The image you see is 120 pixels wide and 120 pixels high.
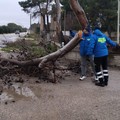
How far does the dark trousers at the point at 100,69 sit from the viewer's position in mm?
8180

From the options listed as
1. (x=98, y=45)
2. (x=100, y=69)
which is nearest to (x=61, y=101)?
(x=100, y=69)

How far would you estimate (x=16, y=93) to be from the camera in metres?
7.15

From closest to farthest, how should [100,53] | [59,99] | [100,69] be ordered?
[59,99] → [100,53] → [100,69]

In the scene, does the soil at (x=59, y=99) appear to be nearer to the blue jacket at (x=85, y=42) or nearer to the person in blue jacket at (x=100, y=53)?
the person in blue jacket at (x=100, y=53)

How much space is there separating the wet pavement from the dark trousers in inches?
11.2

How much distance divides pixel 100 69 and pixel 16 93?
262 centimetres

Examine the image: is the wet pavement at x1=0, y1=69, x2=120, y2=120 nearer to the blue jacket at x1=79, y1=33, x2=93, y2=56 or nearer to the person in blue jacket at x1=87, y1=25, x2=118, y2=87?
the person in blue jacket at x1=87, y1=25, x2=118, y2=87

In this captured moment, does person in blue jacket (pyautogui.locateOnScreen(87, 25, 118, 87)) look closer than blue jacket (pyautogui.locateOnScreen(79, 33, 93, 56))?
Yes

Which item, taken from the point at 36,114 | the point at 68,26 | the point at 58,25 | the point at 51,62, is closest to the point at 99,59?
the point at 51,62

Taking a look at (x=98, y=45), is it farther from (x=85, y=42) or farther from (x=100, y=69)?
(x=100, y=69)

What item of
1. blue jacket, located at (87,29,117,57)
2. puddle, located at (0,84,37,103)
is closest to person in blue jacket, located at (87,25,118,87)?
blue jacket, located at (87,29,117,57)

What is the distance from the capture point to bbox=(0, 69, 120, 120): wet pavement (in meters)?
5.42

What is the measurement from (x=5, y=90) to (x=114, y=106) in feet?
9.65

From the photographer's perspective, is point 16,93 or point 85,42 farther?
point 85,42
